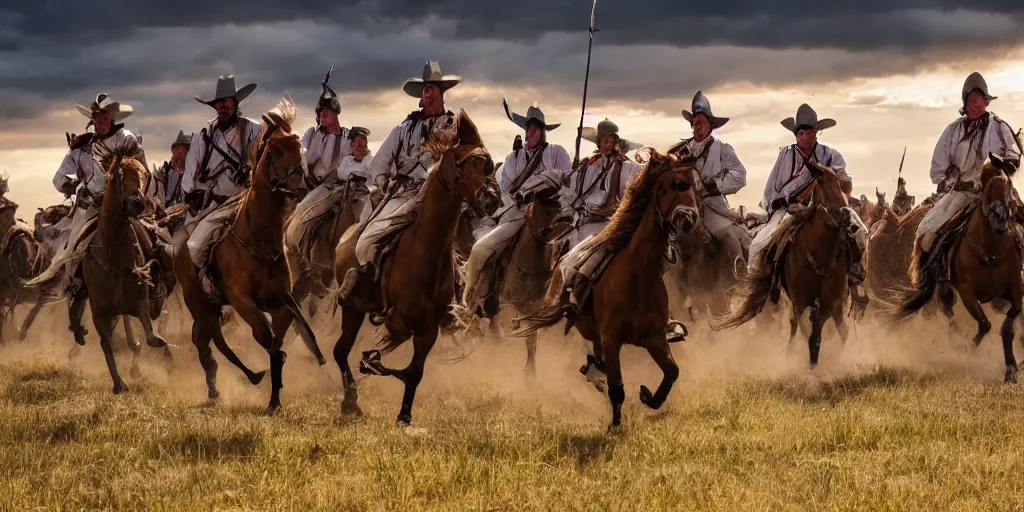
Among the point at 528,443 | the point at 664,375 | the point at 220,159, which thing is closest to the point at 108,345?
the point at 220,159

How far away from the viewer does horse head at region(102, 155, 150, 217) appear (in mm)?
13148

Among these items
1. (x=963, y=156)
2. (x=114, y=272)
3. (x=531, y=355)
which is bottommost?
(x=531, y=355)

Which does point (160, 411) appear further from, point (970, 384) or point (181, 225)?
point (970, 384)

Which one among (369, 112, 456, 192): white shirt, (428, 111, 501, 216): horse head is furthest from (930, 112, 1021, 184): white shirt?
(428, 111, 501, 216): horse head

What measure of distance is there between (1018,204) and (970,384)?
276cm

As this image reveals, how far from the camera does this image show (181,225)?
13695 mm

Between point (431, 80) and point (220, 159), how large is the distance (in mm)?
2328

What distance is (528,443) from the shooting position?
970cm

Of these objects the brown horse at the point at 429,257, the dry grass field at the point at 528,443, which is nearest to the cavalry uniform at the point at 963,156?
the dry grass field at the point at 528,443

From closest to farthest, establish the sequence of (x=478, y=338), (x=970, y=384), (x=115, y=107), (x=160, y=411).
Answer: (x=160, y=411) → (x=970, y=384) → (x=478, y=338) → (x=115, y=107)

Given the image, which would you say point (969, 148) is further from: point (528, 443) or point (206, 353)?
point (206, 353)

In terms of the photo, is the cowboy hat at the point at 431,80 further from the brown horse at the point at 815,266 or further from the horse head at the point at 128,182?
the brown horse at the point at 815,266

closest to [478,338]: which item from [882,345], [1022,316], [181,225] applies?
[181,225]

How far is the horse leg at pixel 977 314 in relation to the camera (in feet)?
47.9
